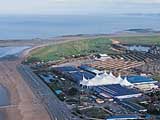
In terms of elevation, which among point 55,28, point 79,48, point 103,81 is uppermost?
point 103,81

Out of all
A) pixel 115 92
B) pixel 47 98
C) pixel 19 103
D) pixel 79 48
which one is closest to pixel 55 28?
pixel 79 48

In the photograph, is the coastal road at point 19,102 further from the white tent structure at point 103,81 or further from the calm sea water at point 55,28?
the calm sea water at point 55,28

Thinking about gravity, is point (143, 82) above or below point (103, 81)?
below

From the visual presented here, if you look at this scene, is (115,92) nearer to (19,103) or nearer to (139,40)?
(19,103)

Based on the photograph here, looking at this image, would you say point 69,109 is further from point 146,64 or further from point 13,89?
point 146,64

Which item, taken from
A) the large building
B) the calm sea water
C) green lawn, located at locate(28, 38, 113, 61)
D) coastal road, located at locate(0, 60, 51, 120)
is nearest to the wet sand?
coastal road, located at locate(0, 60, 51, 120)

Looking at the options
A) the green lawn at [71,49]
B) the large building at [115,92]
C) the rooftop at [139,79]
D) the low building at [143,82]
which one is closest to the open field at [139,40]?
the green lawn at [71,49]
